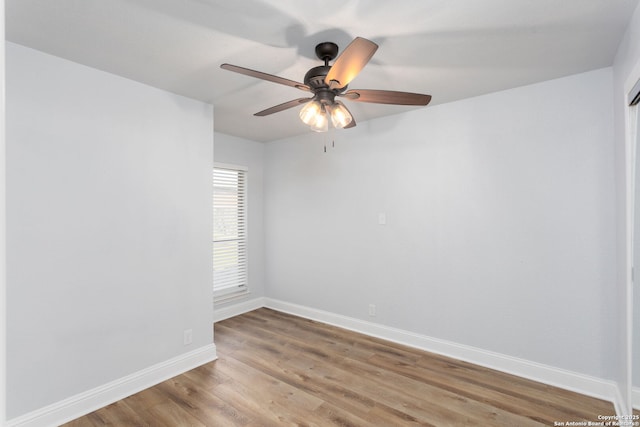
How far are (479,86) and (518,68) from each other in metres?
0.34

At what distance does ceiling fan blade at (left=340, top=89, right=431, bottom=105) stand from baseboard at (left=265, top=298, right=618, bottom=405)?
2302 mm

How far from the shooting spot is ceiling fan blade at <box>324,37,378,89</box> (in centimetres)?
138

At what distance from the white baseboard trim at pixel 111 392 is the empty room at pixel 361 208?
0.01 meters

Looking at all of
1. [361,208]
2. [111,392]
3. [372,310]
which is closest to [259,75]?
[361,208]

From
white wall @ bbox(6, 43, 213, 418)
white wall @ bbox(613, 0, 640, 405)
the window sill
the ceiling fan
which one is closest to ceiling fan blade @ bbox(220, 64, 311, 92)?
the ceiling fan

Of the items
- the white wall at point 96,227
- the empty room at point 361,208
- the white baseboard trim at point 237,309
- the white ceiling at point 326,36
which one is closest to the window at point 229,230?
the white baseboard trim at point 237,309

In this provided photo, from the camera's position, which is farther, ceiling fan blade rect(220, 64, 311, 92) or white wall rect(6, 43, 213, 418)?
white wall rect(6, 43, 213, 418)

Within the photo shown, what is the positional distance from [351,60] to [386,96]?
54 centimetres

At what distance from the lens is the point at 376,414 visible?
2.18 meters

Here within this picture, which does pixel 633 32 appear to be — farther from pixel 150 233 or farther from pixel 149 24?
pixel 150 233

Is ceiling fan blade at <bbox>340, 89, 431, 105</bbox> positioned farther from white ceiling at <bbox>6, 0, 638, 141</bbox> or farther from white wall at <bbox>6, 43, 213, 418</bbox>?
white wall at <bbox>6, 43, 213, 418</bbox>

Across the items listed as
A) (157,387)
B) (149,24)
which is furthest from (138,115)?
(157,387)

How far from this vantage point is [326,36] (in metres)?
1.84

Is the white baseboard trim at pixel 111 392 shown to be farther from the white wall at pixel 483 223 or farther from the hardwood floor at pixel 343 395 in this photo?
the white wall at pixel 483 223
